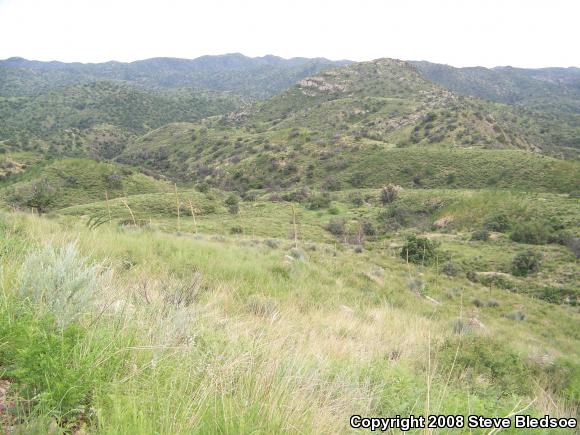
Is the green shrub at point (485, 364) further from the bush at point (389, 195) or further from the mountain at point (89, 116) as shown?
the mountain at point (89, 116)

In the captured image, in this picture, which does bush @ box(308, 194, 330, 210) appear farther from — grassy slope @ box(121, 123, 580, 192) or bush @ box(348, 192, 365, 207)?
grassy slope @ box(121, 123, 580, 192)

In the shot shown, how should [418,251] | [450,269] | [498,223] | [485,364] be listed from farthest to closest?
1. [498,223]
2. [418,251]
3. [450,269]
4. [485,364]

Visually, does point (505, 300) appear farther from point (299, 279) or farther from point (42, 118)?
point (42, 118)

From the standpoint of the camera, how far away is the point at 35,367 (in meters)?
1.94

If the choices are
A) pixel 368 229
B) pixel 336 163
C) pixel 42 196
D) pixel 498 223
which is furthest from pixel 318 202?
pixel 42 196

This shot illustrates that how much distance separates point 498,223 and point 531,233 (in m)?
3.86

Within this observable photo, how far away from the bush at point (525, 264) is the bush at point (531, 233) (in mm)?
4707

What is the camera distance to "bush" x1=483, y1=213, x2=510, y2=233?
103ft

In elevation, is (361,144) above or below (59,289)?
below

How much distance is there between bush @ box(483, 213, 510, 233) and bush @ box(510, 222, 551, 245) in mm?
1974

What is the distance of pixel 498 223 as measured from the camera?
31.8 meters

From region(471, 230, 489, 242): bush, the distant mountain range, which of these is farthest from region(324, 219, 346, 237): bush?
the distant mountain range

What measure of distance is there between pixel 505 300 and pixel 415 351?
50.9 feet

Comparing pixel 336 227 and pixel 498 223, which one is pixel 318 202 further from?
pixel 498 223
